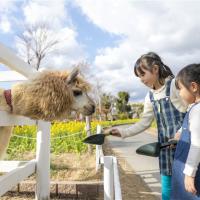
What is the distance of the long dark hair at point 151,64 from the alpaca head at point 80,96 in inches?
19.8

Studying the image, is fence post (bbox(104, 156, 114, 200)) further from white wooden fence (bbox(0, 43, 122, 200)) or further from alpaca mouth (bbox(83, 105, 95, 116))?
alpaca mouth (bbox(83, 105, 95, 116))

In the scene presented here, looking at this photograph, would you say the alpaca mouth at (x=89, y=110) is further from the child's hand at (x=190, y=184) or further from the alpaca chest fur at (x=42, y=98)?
the child's hand at (x=190, y=184)

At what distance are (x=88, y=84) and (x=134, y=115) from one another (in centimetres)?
7744

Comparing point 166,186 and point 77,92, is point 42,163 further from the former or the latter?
point 166,186

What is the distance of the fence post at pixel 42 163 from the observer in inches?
196

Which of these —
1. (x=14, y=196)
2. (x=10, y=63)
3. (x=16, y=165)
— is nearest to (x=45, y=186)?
(x=16, y=165)

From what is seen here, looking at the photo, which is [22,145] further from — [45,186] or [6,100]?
[6,100]

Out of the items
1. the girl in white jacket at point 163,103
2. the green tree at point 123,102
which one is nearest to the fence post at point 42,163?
the girl in white jacket at point 163,103

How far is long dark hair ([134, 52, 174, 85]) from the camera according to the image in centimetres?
338

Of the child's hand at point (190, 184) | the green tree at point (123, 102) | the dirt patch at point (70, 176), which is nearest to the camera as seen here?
the child's hand at point (190, 184)

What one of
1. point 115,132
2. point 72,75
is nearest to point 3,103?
point 72,75

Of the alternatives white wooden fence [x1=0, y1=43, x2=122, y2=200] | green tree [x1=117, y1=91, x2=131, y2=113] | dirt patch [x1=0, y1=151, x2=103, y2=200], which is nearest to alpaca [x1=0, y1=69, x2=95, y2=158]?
white wooden fence [x1=0, y1=43, x2=122, y2=200]

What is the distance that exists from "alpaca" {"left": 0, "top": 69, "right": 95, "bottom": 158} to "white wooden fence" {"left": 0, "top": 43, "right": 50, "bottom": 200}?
0.50 ft

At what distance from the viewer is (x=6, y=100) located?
3598mm
